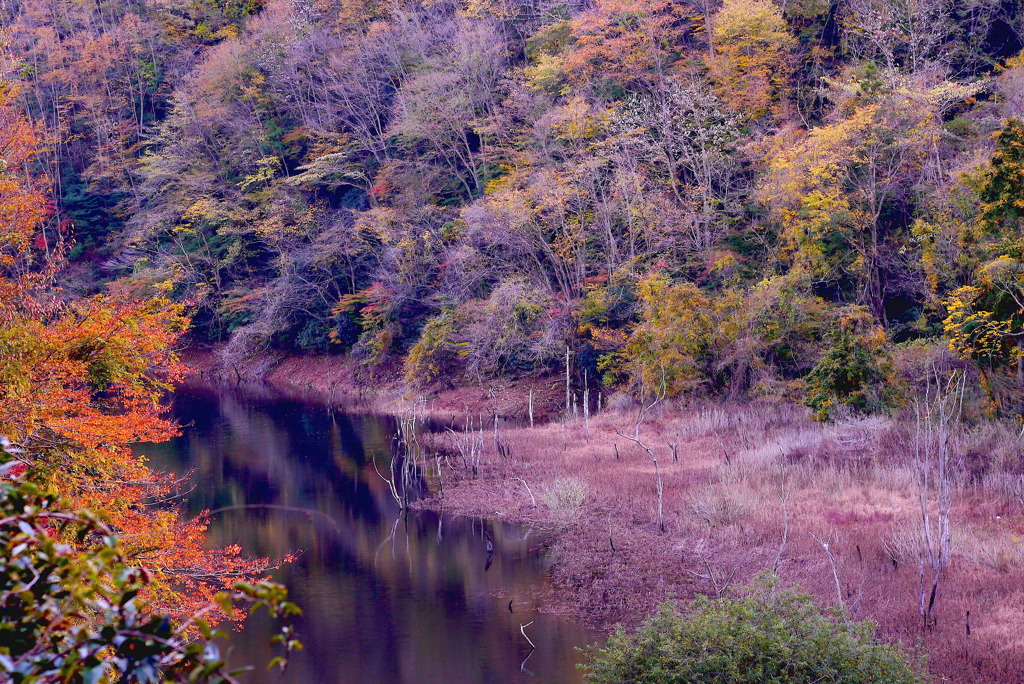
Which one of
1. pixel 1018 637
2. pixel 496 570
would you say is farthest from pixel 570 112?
pixel 1018 637

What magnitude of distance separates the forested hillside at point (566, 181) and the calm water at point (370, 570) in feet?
22.6

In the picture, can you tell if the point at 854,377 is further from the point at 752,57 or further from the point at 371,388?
the point at 371,388

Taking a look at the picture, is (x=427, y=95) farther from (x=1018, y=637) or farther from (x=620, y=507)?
(x=1018, y=637)

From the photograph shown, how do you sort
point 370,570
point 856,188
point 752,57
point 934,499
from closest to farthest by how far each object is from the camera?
point 934,499
point 370,570
point 856,188
point 752,57

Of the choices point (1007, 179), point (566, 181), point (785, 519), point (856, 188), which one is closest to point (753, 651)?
point (785, 519)

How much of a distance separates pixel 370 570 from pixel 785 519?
311 inches

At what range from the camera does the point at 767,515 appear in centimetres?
1562

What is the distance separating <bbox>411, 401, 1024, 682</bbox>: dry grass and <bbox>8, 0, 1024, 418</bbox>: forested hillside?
7.51 ft

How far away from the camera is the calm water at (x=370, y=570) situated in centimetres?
1218

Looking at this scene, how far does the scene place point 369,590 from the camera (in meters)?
15.2

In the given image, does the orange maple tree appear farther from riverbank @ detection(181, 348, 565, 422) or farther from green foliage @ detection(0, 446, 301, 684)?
riverbank @ detection(181, 348, 565, 422)

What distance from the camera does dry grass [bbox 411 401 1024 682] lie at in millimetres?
11148

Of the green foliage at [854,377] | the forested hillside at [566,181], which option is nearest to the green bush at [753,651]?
the forested hillside at [566,181]

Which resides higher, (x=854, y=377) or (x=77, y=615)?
(x=77, y=615)
